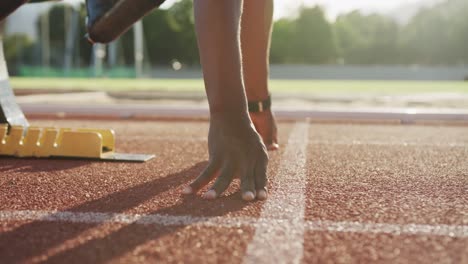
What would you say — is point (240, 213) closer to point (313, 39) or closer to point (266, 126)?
point (266, 126)

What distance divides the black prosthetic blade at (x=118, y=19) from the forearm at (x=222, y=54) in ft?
1.09

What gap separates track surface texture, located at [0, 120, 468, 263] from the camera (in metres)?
1.28

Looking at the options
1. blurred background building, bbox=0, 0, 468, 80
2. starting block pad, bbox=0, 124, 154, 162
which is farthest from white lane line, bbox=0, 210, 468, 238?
blurred background building, bbox=0, 0, 468, 80

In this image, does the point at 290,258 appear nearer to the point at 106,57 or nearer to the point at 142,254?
the point at 142,254

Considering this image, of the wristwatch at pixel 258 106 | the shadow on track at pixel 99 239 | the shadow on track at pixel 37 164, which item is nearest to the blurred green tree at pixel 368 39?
the wristwatch at pixel 258 106

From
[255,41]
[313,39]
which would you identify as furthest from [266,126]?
[313,39]

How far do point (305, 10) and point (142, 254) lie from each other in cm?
5462

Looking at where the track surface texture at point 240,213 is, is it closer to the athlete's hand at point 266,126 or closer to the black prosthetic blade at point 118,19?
the athlete's hand at point 266,126

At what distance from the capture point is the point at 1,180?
2.20 m

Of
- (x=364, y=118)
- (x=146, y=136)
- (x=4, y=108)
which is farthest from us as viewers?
(x=364, y=118)

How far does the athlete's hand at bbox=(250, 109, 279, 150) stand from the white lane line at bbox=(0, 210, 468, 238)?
1360 millimetres

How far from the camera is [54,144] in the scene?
2803 mm

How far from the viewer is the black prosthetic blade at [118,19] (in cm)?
224

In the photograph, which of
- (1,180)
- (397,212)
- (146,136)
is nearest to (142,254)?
(397,212)
